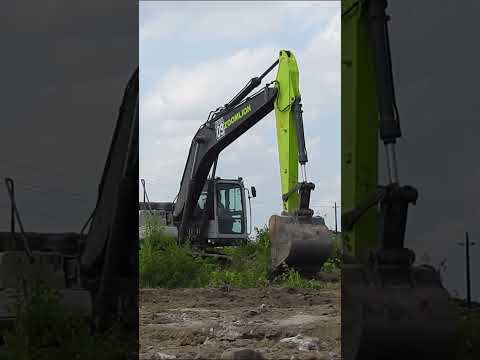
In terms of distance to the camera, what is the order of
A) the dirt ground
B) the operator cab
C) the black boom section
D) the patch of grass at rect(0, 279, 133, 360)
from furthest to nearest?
the operator cab
the black boom section
the dirt ground
the patch of grass at rect(0, 279, 133, 360)

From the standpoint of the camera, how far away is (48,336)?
11.6ft

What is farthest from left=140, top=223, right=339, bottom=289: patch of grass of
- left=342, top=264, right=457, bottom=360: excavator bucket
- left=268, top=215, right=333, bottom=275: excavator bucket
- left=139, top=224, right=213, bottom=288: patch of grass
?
left=342, top=264, right=457, bottom=360: excavator bucket

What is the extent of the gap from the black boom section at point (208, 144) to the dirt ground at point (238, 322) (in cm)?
257

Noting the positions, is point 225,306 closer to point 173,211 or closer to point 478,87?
point 478,87

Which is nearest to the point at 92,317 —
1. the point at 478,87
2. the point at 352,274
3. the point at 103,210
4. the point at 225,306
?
the point at 103,210

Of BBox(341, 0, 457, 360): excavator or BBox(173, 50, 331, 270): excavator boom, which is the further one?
BBox(173, 50, 331, 270): excavator boom

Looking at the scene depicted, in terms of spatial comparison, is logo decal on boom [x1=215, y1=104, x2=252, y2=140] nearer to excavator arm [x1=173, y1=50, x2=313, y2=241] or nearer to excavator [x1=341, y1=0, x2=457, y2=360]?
excavator arm [x1=173, y1=50, x2=313, y2=241]

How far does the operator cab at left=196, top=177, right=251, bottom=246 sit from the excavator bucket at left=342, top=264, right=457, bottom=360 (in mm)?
7374

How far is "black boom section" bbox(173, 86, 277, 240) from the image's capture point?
34.2 ft

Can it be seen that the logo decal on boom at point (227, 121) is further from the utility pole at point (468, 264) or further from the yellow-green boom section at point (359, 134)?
the utility pole at point (468, 264)

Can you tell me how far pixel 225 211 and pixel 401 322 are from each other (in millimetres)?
7794

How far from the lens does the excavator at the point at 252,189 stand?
873 centimetres

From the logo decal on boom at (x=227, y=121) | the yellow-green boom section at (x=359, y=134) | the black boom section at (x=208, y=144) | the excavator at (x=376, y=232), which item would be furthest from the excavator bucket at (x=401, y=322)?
the logo decal on boom at (x=227, y=121)

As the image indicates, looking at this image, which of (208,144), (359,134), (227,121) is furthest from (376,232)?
(208,144)
